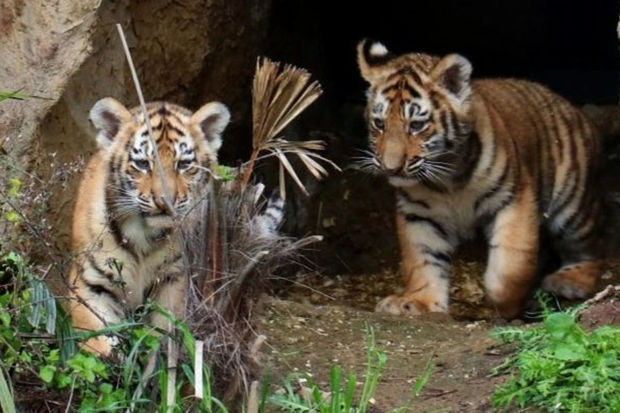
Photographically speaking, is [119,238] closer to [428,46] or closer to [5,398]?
[5,398]

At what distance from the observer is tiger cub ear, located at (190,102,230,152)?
19.2 feet

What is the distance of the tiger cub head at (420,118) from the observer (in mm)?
6797

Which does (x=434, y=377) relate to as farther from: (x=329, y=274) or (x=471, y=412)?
(x=329, y=274)

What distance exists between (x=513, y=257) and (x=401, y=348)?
125 centimetres

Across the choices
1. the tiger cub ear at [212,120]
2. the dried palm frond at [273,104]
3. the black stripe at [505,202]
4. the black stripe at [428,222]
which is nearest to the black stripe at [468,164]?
the black stripe at [505,202]

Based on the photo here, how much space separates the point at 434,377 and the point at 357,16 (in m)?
5.38

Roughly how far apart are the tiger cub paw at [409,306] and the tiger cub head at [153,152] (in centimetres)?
157

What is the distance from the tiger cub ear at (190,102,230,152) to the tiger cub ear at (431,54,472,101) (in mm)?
1557

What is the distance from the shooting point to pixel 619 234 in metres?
8.70

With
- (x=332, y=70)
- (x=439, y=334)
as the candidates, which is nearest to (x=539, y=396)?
(x=439, y=334)

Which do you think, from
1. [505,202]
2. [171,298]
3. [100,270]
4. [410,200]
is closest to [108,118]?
[100,270]

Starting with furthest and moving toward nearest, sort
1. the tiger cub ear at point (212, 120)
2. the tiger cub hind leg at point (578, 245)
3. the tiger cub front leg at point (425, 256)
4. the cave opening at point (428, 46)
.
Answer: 1. the cave opening at point (428, 46)
2. the tiger cub hind leg at point (578, 245)
3. the tiger cub front leg at point (425, 256)
4. the tiger cub ear at point (212, 120)

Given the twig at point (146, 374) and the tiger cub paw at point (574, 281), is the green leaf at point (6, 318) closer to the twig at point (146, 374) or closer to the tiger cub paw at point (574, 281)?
the twig at point (146, 374)

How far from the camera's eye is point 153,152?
5590 mm
